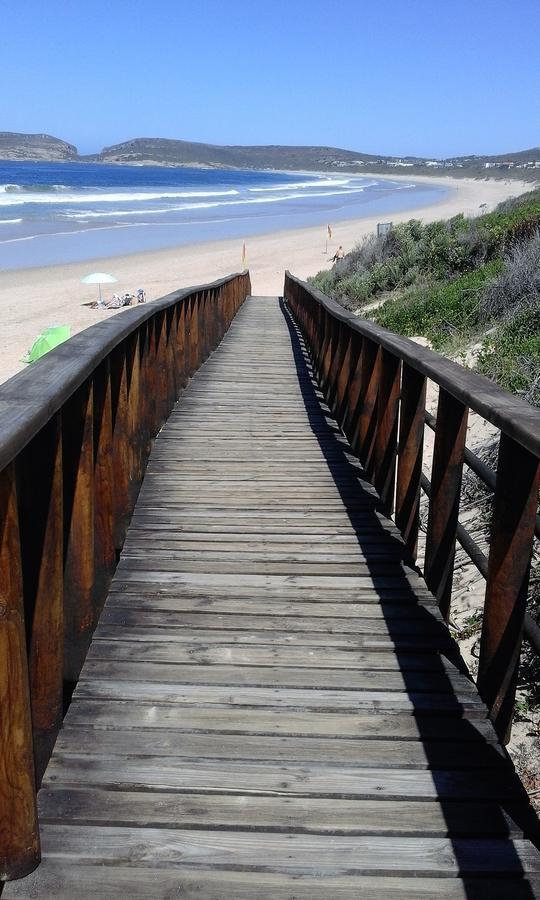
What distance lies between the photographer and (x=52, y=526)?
2.38m

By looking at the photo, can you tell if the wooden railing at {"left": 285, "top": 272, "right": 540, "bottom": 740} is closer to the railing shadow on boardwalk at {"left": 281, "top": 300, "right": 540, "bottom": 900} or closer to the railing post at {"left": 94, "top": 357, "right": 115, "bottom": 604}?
the railing shadow on boardwalk at {"left": 281, "top": 300, "right": 540, "bottom": 900}

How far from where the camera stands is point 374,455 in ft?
17.5

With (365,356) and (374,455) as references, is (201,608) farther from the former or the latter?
(365,356)

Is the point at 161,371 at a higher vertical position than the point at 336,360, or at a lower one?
higher

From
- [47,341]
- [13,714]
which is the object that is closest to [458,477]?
[13,714]

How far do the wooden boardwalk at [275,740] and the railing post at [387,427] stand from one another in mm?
405

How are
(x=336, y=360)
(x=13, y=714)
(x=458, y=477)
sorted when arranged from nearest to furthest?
(x=13, y=714) < (x=458, y=477) < (x=336, y=360)

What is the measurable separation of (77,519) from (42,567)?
62 centimetres

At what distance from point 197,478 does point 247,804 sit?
3.18 meters

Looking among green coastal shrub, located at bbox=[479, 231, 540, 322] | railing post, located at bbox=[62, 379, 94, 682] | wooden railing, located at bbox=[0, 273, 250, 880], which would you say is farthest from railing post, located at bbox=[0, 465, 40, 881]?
green coastal shrub, located at bbox=[479, 231, 540, 322]

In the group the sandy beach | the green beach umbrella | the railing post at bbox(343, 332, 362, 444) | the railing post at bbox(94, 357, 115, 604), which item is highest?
the railing post at bbox(94, 357, 115, 604)

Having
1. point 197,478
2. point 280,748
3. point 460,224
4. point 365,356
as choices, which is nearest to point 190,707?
point 280,748

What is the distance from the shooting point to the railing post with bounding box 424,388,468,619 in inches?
127

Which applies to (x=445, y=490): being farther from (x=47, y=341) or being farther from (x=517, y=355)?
(x=47, y=341)
